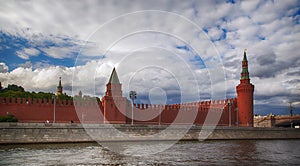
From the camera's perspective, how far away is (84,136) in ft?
73.7

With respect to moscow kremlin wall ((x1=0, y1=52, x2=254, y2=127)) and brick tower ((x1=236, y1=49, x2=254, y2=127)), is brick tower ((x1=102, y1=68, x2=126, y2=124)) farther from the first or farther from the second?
brick tower ((x1=236, y1=49, x2=254, y2=127))

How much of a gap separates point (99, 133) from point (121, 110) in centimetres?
618

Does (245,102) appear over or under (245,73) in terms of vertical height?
under

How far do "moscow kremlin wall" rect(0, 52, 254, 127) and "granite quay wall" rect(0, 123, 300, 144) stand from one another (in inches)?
127

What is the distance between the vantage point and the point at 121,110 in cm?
2906

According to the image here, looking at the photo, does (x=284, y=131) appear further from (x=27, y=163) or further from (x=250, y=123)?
(x=27, y=163)

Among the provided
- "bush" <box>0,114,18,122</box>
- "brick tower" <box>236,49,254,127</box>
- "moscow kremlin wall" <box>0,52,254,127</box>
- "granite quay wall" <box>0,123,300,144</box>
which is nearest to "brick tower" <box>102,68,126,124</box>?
"moscow kremlin wall" <box>0,52,254,127</box>

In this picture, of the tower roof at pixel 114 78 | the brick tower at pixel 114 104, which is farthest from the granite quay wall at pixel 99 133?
the tower roof at pixel 114 78

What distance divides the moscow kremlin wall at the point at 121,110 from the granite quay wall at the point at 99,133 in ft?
10.6

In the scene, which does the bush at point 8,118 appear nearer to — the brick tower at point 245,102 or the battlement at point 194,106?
the battlement at point 194,106

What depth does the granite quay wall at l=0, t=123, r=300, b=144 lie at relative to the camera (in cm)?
2030

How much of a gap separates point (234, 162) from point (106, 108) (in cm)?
1685

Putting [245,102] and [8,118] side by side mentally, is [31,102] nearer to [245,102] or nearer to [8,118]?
[8,118]

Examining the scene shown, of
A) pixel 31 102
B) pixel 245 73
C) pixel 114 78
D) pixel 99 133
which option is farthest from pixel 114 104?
pixel 245 73
